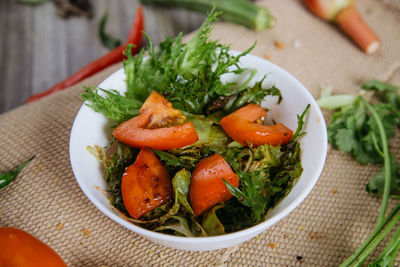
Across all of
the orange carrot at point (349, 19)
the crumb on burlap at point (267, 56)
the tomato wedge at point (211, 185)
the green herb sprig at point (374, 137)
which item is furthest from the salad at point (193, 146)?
the orange carrot at point (349, 19)

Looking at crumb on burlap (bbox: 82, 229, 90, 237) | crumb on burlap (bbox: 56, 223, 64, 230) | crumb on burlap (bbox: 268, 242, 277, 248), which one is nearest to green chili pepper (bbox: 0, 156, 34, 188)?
crumb on burlap (bbox: 56, 223, 64, 230)

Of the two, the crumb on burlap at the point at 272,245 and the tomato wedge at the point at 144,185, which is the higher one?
the tomato wedge at the point at 144,185

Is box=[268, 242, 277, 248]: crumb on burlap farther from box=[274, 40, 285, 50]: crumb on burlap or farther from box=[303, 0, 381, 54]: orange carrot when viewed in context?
box=[303, 0, 381, 54]: orange carrot

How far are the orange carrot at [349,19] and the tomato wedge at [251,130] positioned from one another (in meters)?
1.34

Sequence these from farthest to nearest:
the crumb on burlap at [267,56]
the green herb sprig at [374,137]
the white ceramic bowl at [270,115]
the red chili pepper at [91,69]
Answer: the red chili pepper at [91,69] < the crumb on burlap at [267,56] < the green herb sprig at [374,137] < the white ceramic bowl at [270,115]

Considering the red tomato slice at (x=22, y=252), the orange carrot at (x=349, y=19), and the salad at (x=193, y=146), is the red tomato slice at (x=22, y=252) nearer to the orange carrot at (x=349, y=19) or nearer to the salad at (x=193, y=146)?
the salad at (x=193, y=146)

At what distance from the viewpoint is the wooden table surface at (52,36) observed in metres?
3.24

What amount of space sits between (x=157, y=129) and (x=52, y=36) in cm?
258

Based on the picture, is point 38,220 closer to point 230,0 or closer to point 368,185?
point 368,185

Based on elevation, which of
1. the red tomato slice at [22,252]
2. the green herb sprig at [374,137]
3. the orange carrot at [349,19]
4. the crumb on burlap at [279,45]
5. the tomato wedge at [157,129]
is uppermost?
the orange carrot at [349,19]

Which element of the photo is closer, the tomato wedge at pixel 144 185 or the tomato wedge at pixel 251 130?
the tomato wedge at pixel 144 185

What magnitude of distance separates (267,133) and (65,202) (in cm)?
100

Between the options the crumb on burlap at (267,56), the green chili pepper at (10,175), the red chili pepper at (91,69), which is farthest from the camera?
the red chili pepper at (91,69)

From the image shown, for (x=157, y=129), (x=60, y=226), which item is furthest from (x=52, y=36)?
(x=157, y=129)
